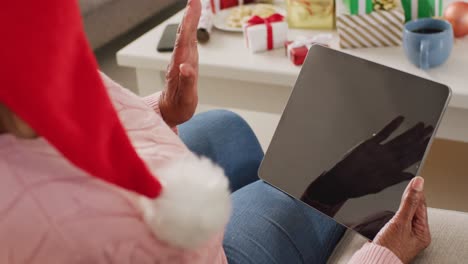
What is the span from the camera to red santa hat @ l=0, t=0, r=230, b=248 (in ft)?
1.43

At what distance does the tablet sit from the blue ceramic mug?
22cm

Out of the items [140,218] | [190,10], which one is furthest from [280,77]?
[140,218]

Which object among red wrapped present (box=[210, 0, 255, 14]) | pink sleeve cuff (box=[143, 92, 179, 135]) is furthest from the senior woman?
red wrapped present (box=[210, 0, 255, 14])

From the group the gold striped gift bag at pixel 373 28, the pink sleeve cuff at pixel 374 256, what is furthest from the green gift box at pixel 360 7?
the pink sleeve cuff at pixel 374 256

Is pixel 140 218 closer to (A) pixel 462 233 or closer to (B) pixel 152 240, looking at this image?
(B) pixel 152 240

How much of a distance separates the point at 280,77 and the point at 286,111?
21cm

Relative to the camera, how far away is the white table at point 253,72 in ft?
3.67

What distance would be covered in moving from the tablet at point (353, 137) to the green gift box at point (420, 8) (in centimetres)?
37

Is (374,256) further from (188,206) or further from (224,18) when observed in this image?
(224,18)

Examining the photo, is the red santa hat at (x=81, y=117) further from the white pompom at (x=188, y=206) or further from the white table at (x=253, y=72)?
the white table at (x=253, y=72)

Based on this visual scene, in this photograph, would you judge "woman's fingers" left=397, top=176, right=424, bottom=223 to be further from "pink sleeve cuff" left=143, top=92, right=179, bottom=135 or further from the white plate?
the white plate

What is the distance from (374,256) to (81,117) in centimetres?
48

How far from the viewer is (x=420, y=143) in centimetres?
86

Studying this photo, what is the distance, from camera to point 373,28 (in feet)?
3.98
